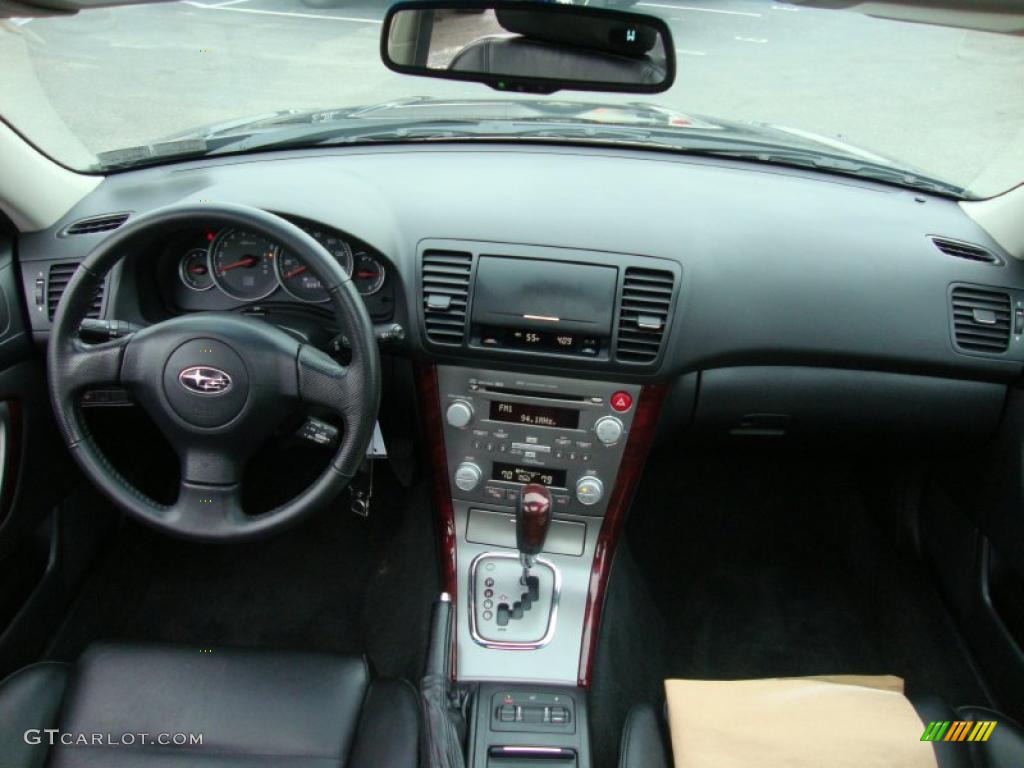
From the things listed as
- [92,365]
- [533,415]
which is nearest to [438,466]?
[533,415]

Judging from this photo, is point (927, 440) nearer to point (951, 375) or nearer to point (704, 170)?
point (951, 375)

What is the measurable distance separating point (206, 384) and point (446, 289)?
2.03 ft

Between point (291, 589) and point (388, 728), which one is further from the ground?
point (388, 728)

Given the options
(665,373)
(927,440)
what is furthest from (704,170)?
(927,440)

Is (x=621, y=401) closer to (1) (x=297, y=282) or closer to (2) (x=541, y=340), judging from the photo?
(2) (x=541, y=340)

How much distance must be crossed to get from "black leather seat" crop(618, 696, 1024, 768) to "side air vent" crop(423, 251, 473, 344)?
0.96 metres

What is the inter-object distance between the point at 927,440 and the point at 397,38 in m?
1.72

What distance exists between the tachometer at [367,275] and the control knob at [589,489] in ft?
2.39

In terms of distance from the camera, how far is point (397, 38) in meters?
2.09

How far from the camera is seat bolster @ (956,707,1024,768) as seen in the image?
1795 millimetres

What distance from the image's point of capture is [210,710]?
180 centimetres

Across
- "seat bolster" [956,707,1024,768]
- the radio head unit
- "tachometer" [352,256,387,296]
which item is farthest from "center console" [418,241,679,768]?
Answer: "seat bolster" [956,707,1024,768]

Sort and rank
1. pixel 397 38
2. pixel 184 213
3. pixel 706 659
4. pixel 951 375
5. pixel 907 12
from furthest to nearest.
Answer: pixel 706 659 → pixel 951 375 → pixel 397 38 → pixel 184 213 → pixel 907 12

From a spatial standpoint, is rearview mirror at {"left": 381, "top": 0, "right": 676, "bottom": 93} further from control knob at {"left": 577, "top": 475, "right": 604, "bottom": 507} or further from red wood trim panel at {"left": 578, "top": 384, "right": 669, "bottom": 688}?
control knob at {"left": 577, "top": 475, "right": 604, "bottom": 507}
